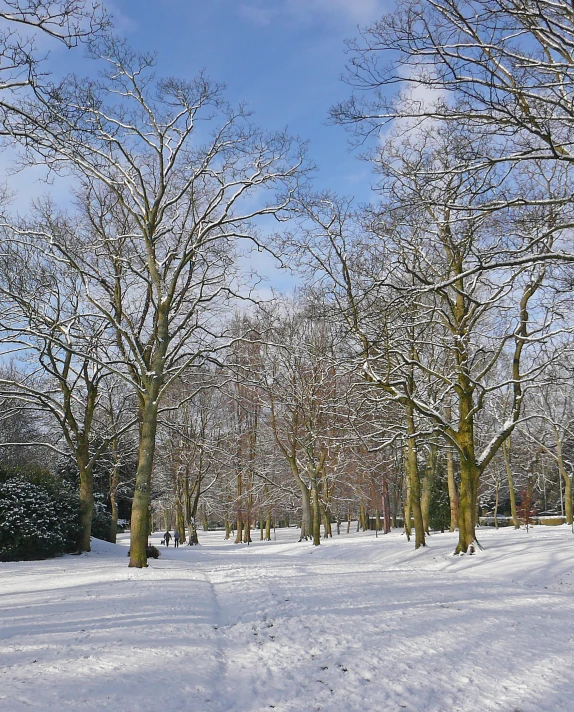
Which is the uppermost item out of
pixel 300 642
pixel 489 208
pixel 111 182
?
pixel 111 182

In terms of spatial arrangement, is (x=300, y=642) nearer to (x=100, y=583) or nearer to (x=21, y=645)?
(x=21, y=645)

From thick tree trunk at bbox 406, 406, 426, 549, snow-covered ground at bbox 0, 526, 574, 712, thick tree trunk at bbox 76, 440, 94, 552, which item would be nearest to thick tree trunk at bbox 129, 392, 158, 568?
snow-covered ground at bbox 0, 526, 574, 712

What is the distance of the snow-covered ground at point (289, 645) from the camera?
5043 mm

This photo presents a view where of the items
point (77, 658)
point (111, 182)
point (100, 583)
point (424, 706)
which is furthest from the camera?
point (111, 182)

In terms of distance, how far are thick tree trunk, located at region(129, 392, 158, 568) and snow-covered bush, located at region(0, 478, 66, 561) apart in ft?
21.8

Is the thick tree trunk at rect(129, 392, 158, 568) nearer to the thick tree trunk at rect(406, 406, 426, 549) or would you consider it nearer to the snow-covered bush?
the snow-covered bush

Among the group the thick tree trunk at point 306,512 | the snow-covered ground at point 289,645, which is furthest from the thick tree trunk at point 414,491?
the thick tree trunk at point 306,512

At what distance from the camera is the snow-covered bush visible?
20.0 metres

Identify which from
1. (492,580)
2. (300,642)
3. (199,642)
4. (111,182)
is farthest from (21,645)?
(111,182)

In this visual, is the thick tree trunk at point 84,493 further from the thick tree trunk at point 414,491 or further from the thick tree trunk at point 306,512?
the thick tree trunk at point 414,491

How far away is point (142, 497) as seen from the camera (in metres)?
15.7

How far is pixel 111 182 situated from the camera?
1641 centimetres

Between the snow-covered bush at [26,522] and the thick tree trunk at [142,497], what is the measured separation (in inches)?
262

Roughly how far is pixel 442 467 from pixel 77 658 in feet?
121
